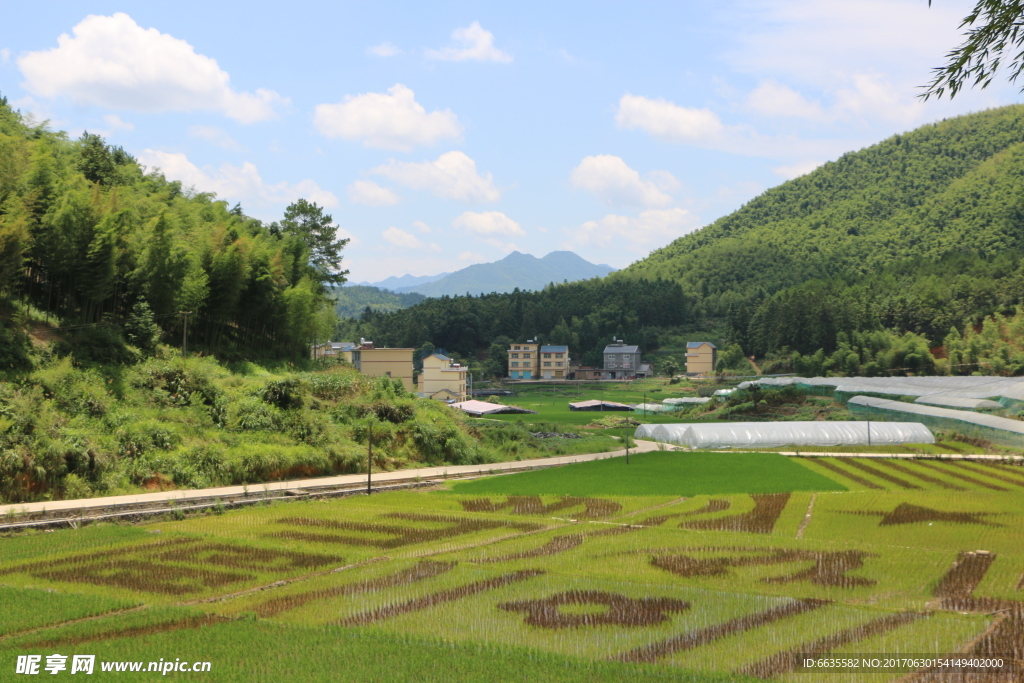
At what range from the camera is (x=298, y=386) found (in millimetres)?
29297

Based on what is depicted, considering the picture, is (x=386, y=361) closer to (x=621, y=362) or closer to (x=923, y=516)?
(x=923, y=516)

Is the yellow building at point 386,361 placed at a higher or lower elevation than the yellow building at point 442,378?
higher

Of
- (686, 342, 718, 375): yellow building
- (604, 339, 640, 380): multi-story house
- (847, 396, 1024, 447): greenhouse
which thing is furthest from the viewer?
(604, 339, 640, 380): multi-story house

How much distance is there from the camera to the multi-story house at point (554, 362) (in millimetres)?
99750

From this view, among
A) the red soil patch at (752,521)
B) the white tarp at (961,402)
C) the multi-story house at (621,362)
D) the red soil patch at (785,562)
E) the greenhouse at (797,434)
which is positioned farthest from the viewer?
the multi-story house at (621,362)

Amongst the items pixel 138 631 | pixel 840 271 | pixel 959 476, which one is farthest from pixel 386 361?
pixel 840 271

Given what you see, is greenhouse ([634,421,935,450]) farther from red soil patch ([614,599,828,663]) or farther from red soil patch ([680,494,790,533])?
red soil patch ([614,599,828,663])

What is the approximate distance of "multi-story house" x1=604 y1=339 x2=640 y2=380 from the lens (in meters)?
95.9

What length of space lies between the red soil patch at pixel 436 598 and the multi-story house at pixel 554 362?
8556 cm

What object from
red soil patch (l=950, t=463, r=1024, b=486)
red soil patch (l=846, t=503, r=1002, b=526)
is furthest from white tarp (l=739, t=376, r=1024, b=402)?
red soil patch (l=846, t=503, r=1002, b=526)

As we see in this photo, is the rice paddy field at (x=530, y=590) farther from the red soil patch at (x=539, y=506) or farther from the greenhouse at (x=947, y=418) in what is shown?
the greenhouse at (x=947, y=418)

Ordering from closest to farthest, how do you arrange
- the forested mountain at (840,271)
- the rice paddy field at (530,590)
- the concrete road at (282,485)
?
the rice paddy field at (530,590), the concrete road at (282,485), the forested mountain at (840,271)

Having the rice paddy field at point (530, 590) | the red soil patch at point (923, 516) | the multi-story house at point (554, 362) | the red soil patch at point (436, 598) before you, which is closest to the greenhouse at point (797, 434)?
the rice paddy field at point (530, 590)

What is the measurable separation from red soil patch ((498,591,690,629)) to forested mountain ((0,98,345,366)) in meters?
19.2
